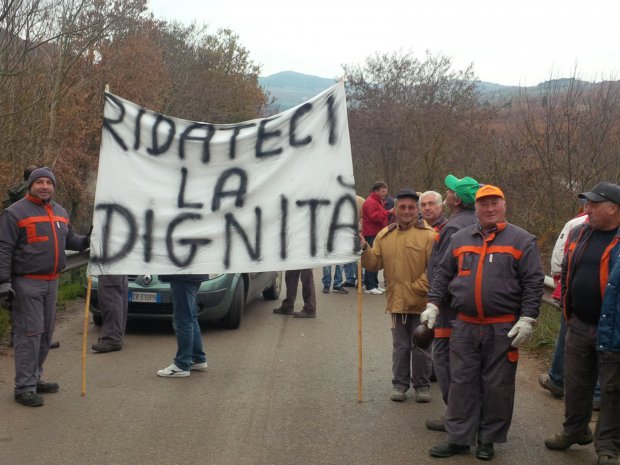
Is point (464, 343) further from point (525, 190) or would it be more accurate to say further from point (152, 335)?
point (525, 190)

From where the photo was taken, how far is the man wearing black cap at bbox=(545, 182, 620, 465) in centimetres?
558

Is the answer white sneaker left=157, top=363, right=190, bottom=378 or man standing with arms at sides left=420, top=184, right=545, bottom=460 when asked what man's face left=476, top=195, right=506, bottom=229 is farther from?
white sneaker left=157, top=363, right=190, bottom=378

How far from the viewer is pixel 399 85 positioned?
33.3 metres

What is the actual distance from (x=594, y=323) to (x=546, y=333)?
172 inches

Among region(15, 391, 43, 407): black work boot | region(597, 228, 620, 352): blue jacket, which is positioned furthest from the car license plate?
region(597, 228, 620, 352): blue jacket

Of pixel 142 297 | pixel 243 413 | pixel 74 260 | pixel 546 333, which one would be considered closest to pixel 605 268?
pixel 243 413

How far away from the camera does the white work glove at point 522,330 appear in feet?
18.9

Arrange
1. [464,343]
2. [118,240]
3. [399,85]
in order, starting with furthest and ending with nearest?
[399,85], [118,240], [464,343]

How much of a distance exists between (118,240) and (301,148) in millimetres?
1926

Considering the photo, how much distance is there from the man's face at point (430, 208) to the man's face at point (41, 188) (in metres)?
3.49

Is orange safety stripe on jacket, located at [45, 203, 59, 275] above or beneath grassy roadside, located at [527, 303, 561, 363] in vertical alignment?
above

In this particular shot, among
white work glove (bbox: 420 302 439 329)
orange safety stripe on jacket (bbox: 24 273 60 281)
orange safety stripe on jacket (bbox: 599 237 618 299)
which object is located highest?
orange safety stripe on jacket (bbox: 599 237 618 299)

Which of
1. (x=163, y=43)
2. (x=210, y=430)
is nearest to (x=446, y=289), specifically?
(x=210, y=430)

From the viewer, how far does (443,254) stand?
23.1 ft
